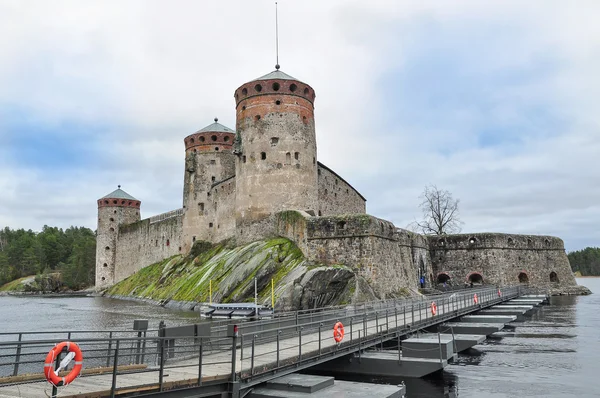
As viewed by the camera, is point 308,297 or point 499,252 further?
point 499,252

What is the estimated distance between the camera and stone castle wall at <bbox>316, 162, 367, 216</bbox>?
37.2m

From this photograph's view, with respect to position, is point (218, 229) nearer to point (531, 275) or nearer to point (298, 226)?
point (298, 226)

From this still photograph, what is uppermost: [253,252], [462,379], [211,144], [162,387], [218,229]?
[211,144]

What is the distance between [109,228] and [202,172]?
2495 cm

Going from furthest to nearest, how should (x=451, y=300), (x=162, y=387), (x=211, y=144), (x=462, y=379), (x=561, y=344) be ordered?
(x=211, y=144), (x=451, y=300), (x=561, y=344), (x=462, y=379), (x=162, y=387)

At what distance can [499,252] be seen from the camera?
141 feet

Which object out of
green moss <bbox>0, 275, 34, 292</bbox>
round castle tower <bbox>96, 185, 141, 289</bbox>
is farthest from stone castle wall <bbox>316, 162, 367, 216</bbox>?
green moss <bbox>0, 275, 34, 292</bbox>

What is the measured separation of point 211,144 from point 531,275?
3145 cm

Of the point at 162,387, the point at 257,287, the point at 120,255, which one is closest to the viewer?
the point at 162,387

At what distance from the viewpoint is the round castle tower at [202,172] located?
151 feet

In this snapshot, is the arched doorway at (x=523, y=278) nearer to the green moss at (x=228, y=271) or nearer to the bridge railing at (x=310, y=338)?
the bridge railing at (x=310, y=338)

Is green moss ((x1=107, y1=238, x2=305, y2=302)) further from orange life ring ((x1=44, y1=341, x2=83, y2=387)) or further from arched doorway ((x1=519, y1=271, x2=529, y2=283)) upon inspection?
arched doorway ((x1=519, y1=271, x2=529, y2=283))

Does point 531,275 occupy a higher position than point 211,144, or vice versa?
point 211,144

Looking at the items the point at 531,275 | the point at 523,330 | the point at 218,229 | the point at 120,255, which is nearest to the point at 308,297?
the point at 523,330
